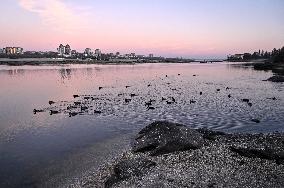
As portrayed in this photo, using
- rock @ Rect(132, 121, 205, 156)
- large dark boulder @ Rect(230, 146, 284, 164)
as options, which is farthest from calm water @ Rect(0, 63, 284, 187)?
large dark boulder @ Rect(230, 146, 284, 164)

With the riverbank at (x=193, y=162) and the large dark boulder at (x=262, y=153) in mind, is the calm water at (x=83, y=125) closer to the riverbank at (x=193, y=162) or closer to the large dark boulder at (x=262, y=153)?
the riverbank at (x=193, y=162)

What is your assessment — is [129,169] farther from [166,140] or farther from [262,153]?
[262,153]

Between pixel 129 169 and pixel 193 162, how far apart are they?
13.0 ft

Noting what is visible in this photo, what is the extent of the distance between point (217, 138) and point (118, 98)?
31682 mm

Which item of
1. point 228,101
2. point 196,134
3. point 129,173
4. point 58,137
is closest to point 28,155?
point 58,137

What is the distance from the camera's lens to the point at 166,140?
2448cm

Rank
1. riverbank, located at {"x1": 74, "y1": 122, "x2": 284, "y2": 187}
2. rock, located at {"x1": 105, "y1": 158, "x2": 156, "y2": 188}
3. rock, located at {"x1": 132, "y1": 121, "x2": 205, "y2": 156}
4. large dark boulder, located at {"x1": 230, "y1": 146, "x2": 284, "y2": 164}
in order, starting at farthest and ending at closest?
rock, located at {"x1": 132, "y1": 121, "x2": 205, "y2": 156} → large dark boulder, located at {"x1": 230, "y1": 146, "x2": 284, "y2": 164} → rock, located at {"x1": 105, "y1": 158, "x2": 156, "y2": 188} → riverbank, located at {"x1": 74, "y1": 122, "x2": 284, "y2": 187}

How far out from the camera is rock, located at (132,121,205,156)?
23.6 metres

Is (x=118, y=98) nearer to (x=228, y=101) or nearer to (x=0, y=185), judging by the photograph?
(x=228, y=101)

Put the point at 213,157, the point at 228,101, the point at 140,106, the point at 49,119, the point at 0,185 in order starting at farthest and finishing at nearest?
the point at 228,101, the point at 140,106, the point at 49,119, the point at 213,157, the point at 0,185

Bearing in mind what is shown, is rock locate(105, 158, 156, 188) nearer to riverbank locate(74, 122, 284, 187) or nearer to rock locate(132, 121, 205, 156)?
riverbank locate(74, 122, 284, 187)

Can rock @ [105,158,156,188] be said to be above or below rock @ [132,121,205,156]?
below

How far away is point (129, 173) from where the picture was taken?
64.1ft

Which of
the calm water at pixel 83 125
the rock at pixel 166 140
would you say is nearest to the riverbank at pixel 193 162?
the rock at pixel 166 140
